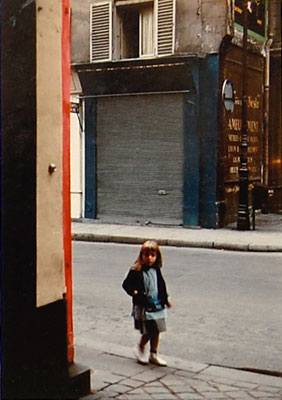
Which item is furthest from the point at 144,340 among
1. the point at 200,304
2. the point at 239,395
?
the point at 200,304

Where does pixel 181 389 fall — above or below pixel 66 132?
below

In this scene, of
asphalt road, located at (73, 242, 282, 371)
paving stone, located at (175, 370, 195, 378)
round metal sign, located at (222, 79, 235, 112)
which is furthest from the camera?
round metal sign, located at (222, 79, 235, 112)

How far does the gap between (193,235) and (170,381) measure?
5.39m

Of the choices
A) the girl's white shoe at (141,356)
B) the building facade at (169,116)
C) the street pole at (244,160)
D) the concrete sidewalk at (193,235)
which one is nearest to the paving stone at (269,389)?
the girl's white shoe at (141,356)

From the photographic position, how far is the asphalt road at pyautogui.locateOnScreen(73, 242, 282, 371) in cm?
549

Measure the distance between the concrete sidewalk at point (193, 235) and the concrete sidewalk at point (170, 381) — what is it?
4.07m

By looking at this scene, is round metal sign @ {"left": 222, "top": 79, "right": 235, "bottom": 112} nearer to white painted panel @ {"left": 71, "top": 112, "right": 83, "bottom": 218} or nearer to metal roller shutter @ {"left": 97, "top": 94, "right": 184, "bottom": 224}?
metal roller shutter @ {"left": 97, "top": 94, "right": 184, "bottom": 224}

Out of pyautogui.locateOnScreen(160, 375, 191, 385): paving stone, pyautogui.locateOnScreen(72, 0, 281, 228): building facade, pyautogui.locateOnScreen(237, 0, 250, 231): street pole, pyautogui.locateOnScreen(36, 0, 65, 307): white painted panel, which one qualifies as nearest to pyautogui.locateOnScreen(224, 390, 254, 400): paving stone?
pyautogui.locateOnScreen(160, 375, 191, 385): paving stone

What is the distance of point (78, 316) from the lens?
20.9 feet

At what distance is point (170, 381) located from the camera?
446cm

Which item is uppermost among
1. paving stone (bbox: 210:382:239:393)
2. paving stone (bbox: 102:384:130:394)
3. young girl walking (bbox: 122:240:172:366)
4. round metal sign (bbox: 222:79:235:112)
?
round metal sign (bbox: 222:79:235:112)

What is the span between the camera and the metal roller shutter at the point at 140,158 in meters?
9.35

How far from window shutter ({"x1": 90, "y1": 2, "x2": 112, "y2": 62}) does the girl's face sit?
234 centimetres

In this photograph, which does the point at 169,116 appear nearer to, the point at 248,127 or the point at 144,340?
the point at 248,127
